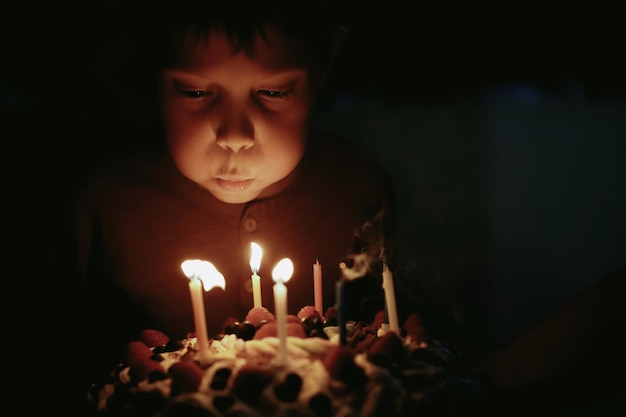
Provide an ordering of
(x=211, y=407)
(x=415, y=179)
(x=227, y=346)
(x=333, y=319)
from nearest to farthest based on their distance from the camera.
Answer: (x=211, y=407) < (x=227, y=346) < (x=333, y=319) < (x=415, y=179)

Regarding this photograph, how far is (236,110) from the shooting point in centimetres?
203

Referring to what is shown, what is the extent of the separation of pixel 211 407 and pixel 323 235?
109 cm

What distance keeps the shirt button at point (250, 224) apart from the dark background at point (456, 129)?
26.0 inches

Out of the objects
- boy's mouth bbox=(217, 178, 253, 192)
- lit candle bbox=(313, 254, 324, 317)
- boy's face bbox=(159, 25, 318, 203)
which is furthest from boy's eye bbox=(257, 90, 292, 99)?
lit candle bbox=(313, 254, 324, 317)

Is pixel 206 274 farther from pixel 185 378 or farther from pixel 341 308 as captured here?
pixel 341 308

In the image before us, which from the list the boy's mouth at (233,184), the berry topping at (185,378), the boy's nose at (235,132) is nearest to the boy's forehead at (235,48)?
the boy's nose at (235,132)

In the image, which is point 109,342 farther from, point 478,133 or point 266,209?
point 478,133

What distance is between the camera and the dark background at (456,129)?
2.47 metres

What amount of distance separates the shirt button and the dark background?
0.66 metres

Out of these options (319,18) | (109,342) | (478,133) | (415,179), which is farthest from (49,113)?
(478,133)

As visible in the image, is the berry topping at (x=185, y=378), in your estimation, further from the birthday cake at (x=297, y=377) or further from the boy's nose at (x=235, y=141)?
the boy's nose at (x=235, y=141)

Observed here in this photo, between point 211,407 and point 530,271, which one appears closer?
point 211,407

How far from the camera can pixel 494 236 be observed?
3.83 m

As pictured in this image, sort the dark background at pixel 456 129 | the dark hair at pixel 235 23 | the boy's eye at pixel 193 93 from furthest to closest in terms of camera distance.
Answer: the dark background at pixel 456 129
the boy's eye at pixel 193 93
the dark hair at pixel 235 23
